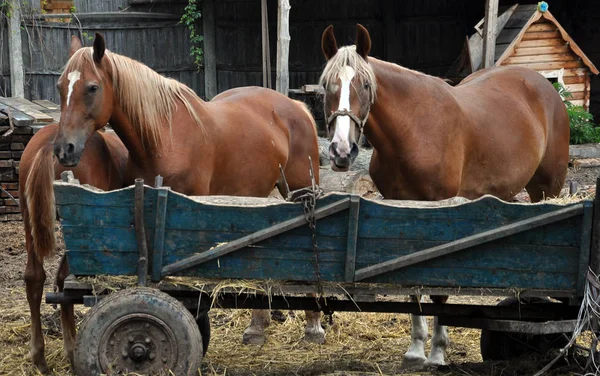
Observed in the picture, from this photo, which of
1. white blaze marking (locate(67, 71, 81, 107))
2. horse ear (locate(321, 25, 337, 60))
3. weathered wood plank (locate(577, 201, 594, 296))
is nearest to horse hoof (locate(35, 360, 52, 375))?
white blaze marking (locate(67, 71, 81, 107))

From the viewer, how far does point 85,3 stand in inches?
570

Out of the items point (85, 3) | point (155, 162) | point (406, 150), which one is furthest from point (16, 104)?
point (406, 150)

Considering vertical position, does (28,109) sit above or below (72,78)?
below

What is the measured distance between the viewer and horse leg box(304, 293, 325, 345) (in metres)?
5.80

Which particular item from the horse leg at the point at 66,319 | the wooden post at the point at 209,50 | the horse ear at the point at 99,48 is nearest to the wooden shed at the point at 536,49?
the wooden post at the point at 209,50

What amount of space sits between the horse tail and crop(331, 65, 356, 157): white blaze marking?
1564mm

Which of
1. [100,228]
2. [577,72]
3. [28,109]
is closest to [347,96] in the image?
[100,228]

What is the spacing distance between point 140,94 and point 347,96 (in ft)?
4.30

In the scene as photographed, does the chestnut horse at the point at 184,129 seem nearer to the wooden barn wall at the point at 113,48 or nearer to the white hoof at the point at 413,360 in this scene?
the white hoof at the point at 413,360

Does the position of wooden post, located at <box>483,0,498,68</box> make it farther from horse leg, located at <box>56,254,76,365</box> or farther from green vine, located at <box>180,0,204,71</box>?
horse leg, located at <box>56,254,76,365</box>

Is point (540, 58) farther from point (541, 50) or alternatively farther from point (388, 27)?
point (388, 27)

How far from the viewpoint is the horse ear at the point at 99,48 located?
15.6 feet

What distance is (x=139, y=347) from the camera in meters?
3.97

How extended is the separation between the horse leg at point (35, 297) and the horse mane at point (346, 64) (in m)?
1.96
